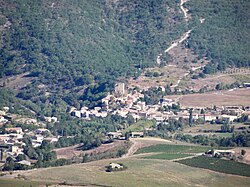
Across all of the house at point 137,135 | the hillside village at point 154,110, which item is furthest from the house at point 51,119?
the house at point 137,135

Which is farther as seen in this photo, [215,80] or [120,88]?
[215,80]

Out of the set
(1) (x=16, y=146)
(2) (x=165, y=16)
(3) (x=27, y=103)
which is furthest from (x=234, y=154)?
(2) (x=165, y=16)

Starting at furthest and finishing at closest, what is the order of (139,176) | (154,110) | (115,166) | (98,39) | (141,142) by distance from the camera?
(98,39) < (154,110) < (141,142) < (115,166) < (139,176)

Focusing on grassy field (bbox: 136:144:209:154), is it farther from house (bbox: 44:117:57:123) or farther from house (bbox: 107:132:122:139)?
house (bbox: 44:117:57:123)

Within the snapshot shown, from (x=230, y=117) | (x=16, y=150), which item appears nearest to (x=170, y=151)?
(x=16, y=150)

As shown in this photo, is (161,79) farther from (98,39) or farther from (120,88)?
(98,39)

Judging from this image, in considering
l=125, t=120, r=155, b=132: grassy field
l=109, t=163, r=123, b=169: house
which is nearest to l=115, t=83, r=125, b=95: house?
l=125, t=120, r=155, b=132: grassy field

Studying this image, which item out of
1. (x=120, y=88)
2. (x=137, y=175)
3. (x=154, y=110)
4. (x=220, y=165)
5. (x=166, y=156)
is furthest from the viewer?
(x=120, y=88)

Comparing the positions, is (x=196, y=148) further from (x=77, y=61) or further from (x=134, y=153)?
(x=77, y=61)
